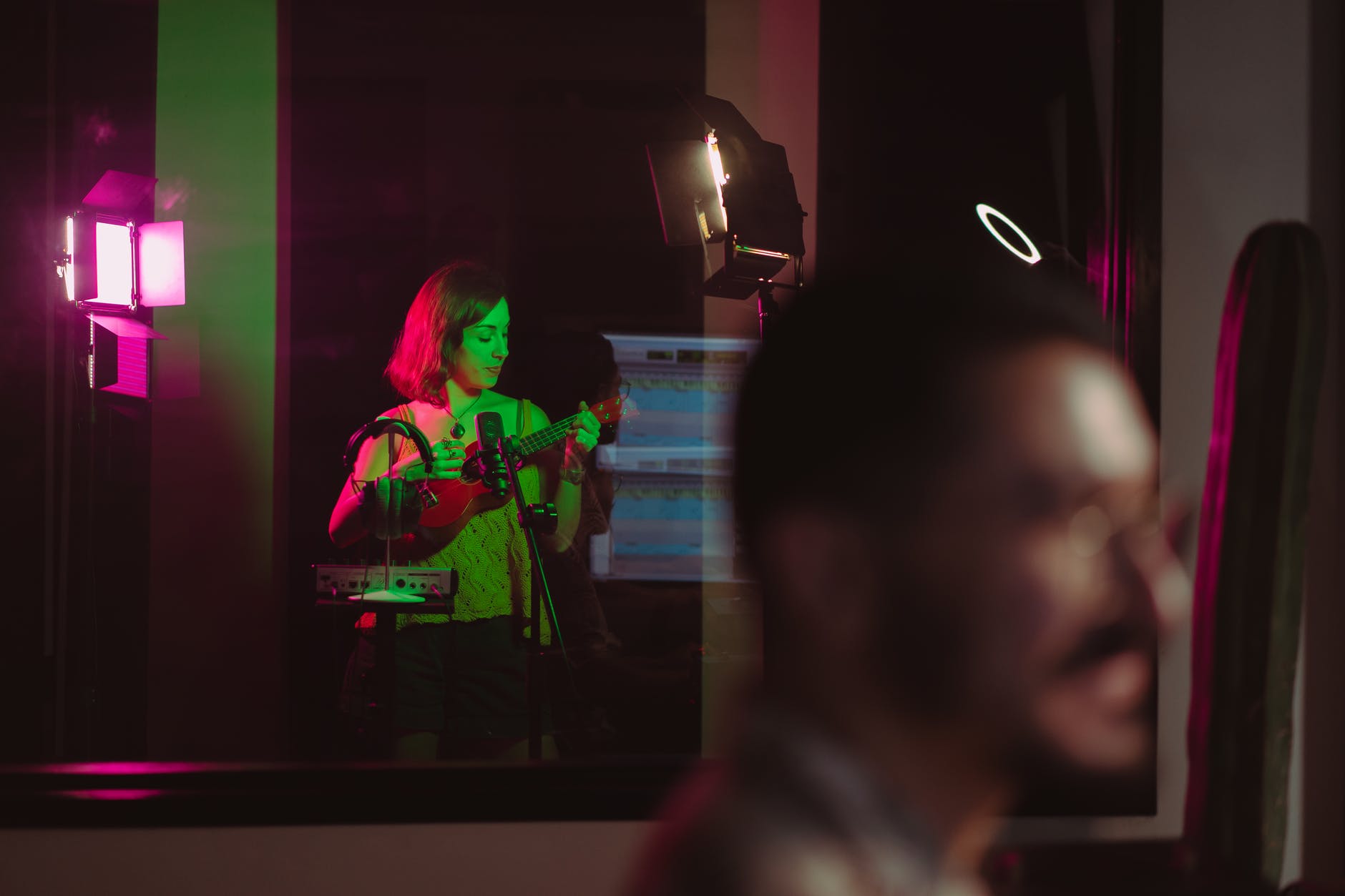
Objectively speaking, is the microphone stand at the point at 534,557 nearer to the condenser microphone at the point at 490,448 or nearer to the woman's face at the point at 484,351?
the condenser microphone at the point at 490,448

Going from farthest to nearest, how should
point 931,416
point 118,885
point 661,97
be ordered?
point 661,97, point 118,885, point 931,416

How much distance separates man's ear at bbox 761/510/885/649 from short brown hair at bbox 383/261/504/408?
1669mm

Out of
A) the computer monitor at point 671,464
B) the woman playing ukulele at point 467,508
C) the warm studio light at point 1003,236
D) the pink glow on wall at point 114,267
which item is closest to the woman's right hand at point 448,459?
the woman playing ukulele at point 467,508

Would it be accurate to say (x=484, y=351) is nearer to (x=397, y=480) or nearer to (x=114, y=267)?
(x=397, y=480)

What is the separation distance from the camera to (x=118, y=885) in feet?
6.64

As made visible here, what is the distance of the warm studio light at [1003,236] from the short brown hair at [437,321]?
1268mm

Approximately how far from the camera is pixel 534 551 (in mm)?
2283

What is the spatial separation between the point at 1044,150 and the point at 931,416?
190cm

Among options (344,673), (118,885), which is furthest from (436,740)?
(118,885)

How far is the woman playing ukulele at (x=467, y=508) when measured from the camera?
2.25 m

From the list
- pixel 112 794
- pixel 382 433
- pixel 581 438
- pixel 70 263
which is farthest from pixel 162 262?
pixel 112 794

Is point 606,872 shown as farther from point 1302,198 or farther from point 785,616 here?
point 1302,198

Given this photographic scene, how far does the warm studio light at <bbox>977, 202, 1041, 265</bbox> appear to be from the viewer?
88.8 inches

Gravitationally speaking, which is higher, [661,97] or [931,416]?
[661,97]
